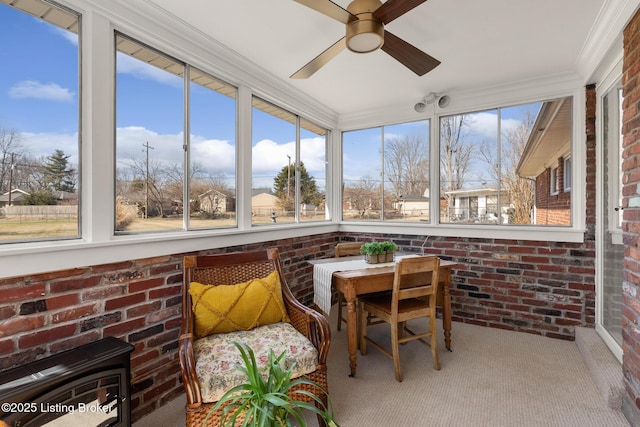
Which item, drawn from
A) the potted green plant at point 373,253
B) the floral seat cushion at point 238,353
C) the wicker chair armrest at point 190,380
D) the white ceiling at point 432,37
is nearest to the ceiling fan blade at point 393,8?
the white ceiling at point 432,37

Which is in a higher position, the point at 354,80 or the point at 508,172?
the point at 354,80

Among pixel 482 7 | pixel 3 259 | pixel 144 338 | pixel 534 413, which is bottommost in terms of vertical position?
pixel 534 413

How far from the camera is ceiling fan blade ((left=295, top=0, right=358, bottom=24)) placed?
1642mm

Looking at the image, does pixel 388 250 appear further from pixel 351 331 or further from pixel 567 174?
pixel 567 174

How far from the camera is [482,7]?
2105 mm

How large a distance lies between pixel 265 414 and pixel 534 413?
1.93 m

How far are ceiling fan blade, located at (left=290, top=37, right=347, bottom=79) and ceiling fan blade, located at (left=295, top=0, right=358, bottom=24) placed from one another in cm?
17

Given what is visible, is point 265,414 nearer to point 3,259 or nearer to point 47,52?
point 3,259

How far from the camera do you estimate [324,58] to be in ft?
7.38

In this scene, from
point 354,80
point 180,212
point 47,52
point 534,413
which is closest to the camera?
point 47,52

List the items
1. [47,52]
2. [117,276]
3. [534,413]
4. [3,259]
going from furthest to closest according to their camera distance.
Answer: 1. [534,413]
2. [117,276]
3. [47,52]
4. [3,259]

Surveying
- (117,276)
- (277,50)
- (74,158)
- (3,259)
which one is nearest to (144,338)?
(117,276)

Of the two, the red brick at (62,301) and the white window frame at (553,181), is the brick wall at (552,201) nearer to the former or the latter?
the white window frame at (553,181)

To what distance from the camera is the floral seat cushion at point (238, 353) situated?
166cm
